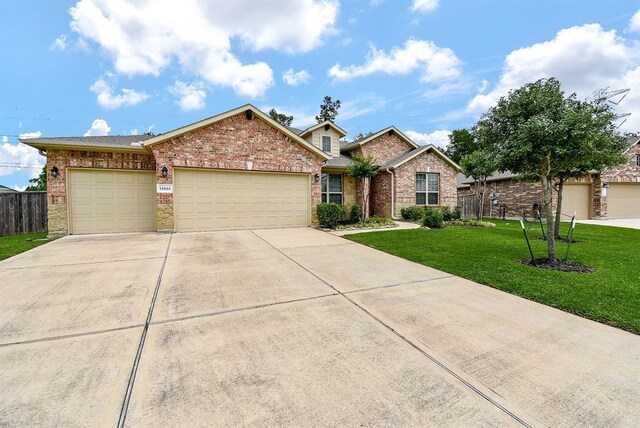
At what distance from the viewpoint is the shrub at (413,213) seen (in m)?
13.9

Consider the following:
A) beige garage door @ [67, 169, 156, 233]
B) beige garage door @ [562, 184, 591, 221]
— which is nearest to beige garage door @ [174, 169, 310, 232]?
beige garage door @ [67, 169, 156, 233]

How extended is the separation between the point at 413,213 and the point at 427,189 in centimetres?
221

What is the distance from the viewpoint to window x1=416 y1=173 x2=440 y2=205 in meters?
15.2

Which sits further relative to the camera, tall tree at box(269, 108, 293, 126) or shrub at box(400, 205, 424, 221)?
tall tree at box(269, 108, 293, 126)

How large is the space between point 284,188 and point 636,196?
2220 cm

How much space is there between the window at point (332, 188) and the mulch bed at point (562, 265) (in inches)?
365

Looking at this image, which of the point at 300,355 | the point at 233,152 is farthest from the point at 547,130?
the point at 233,152

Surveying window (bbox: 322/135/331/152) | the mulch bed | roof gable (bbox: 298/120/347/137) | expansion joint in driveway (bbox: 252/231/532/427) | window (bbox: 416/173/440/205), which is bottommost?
expansion joint in driveway (bbox: 252/231/532/427)

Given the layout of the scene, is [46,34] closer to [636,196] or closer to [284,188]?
[284,188]

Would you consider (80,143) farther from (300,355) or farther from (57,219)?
(300,355)

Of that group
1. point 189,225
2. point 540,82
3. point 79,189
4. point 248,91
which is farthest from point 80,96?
point 540,82

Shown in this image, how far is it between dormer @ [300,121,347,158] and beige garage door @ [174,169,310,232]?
175 inches

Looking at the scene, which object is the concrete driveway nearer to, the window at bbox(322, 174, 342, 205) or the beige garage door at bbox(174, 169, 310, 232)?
the beige garage door at bbox(174, 169, 310, 232)

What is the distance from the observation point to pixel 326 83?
19.2 meters
